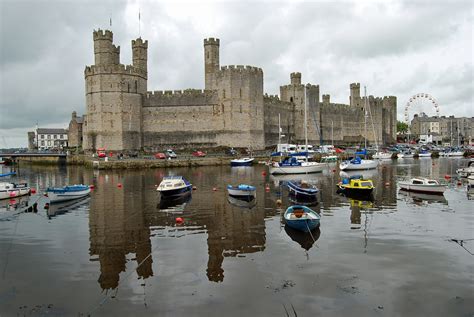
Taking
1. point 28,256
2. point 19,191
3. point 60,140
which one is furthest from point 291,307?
point 60,140

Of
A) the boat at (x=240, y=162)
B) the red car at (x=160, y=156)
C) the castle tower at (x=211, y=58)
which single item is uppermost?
the castle tower at (x=211, y=58)

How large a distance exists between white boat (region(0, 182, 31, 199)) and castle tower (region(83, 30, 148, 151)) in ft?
80.2

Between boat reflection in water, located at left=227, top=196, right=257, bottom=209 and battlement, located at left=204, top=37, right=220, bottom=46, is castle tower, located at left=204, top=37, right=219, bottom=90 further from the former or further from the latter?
boat reflection in water, located at left=227, top=196, right=257, bottom=209

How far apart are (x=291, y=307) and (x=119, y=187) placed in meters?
21.3

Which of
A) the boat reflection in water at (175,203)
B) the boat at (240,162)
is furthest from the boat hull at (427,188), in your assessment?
the boat at (240,162)

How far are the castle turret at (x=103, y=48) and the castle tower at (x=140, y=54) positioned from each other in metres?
4.36

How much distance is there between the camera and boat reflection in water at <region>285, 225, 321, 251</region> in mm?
13223

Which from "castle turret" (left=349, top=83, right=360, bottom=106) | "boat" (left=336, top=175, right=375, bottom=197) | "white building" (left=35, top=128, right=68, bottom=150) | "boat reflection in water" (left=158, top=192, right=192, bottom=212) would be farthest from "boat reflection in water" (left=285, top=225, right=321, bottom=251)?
"white building" (left=35, top=128, right=68, bottom=150)

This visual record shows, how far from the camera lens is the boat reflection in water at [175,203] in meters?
20.1

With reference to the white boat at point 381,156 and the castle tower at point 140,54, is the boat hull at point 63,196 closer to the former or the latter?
the castle tower at point 140,54

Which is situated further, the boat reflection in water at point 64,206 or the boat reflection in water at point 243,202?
the boat reflection in water at point 243,202

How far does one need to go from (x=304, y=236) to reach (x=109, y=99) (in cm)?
3866

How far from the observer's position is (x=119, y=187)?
92.6 ft

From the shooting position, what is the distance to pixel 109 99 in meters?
48.4
